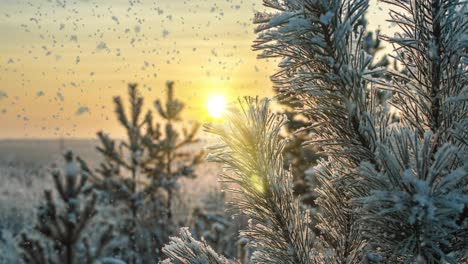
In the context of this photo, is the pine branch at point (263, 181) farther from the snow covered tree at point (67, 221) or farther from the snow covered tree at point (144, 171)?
the snow covered tree at point (144, 171)

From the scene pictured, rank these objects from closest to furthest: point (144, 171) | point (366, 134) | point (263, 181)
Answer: point (366, 134) → point (263, 181) → point (144, 171)

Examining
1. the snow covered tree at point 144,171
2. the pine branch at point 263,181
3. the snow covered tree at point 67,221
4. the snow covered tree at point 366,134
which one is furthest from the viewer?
the snow covered tree at point 144,171

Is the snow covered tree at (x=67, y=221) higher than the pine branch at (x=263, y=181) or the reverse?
the reverse

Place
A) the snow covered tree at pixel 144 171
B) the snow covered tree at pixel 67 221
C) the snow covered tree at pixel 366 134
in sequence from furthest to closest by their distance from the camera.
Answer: the snow covered tree at pixel 144 171
the snow covered tree at pixel 67 221
the snow covered tree at pixel 366 134

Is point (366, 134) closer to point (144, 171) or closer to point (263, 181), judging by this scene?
point (263, 181)

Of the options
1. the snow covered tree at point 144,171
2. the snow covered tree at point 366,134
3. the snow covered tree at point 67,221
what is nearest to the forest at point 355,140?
the snow covered tree at point 366,134

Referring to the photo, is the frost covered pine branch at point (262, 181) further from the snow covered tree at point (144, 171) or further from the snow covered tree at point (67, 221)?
the snow covered tree at point (144, 171)

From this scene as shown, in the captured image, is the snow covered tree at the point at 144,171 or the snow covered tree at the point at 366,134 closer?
the snow covered tree at the point at 366,134

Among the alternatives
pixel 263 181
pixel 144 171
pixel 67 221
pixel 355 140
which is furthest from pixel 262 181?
pixel 144 171

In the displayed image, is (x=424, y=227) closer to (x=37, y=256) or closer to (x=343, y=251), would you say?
(x=343, y=251)
